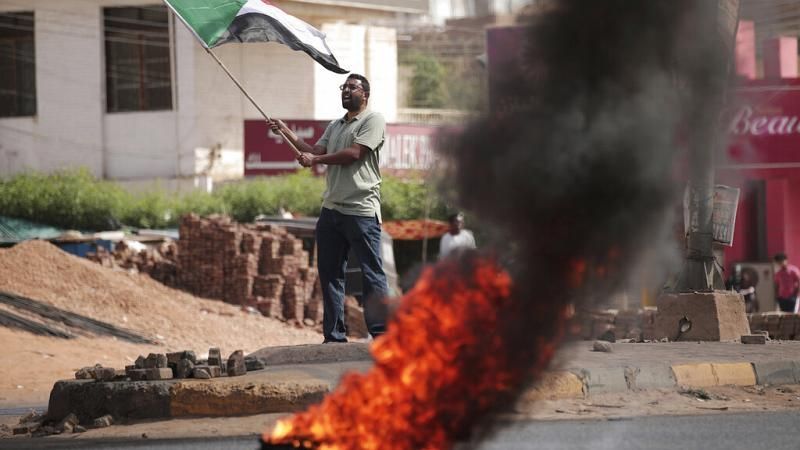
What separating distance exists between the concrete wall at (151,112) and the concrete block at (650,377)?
26677 millimetres

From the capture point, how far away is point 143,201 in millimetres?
32438

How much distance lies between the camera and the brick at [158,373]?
26.5 ft

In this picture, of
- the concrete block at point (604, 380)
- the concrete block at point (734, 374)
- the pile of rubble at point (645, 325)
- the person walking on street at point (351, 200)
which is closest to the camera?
the concrete block at point (604, 380)

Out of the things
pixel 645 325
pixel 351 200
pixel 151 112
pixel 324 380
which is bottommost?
pixel 645 325

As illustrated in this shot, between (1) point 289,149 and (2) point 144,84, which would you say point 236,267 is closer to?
(1) point 289,149

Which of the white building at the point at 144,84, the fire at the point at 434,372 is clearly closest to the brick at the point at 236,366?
the fire at the point at 434,372

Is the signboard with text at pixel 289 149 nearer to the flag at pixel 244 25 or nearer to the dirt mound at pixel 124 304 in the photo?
the dirt mound at pixel 124 304

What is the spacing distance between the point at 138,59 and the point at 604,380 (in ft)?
94.6

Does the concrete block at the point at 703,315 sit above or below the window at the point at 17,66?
below

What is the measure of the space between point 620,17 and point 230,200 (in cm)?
Answer: 2750

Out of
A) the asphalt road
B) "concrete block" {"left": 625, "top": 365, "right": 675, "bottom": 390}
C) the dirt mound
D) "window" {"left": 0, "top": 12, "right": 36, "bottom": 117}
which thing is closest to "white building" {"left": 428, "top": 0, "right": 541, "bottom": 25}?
the asphalt road

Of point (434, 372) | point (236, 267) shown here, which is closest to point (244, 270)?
point (236, 267)

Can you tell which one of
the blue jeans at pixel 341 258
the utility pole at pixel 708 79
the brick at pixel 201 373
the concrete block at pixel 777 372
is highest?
the utility pole at pixel 708 79

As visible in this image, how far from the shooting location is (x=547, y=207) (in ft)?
15.4
